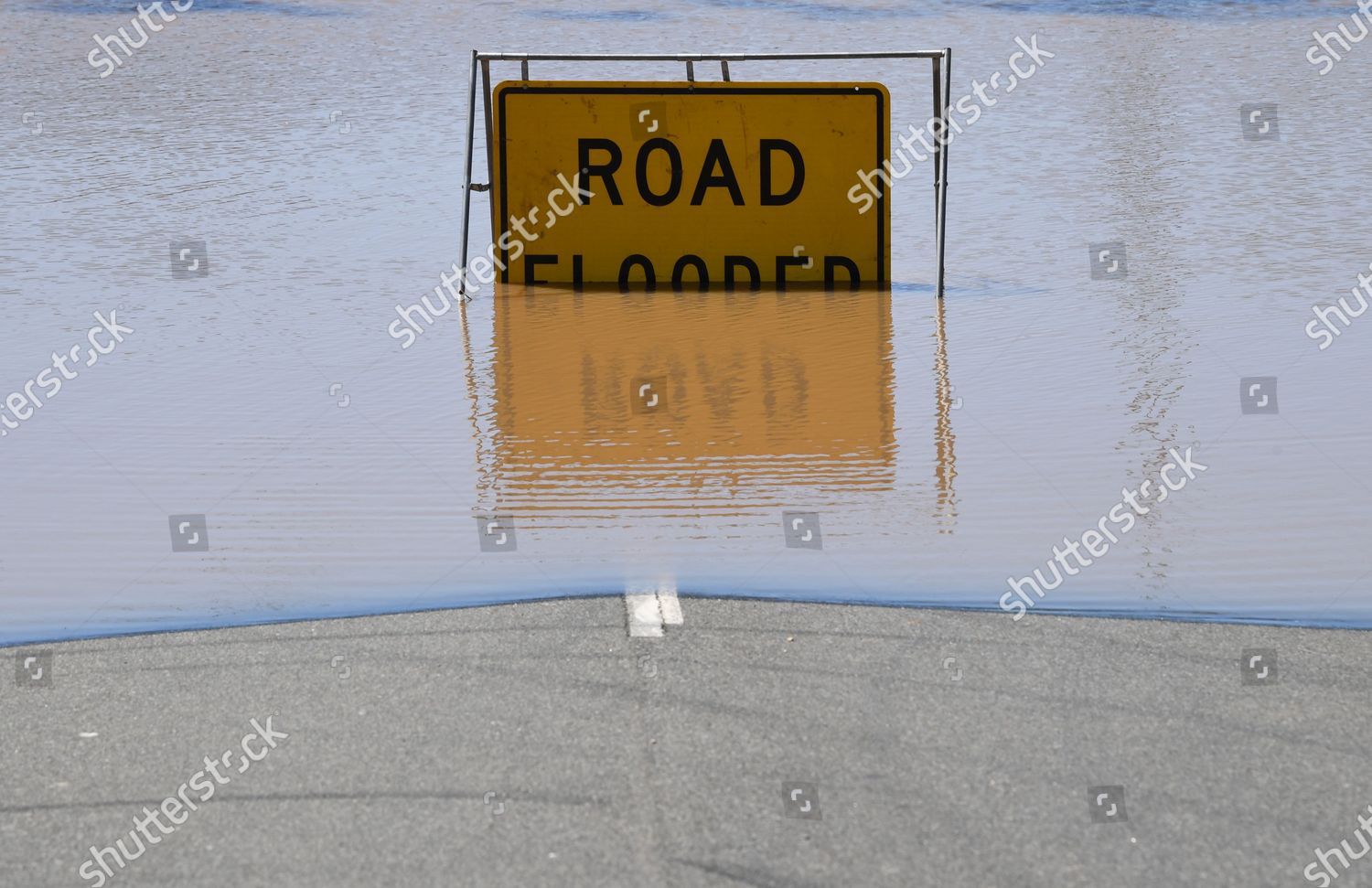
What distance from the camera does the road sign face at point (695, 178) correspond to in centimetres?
1058

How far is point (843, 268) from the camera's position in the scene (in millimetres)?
10781

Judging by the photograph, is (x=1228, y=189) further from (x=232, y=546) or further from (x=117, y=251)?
(x=232, y=546)

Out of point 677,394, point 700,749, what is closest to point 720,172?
point 677,394

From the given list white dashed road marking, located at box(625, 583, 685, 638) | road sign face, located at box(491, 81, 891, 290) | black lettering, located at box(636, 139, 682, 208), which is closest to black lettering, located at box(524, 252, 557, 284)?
road sign face, located at box(491, 81, 891, 290)

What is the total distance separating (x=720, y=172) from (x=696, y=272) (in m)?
0.58

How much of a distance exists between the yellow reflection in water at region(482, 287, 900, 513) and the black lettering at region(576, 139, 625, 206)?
1.92 ft

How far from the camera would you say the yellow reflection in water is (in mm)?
7176

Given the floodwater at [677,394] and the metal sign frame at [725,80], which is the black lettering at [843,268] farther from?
the metal sign frame at [725,80]

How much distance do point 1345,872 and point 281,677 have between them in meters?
2.78

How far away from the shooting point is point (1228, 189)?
13.2m

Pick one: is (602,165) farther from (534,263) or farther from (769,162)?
(769,162)

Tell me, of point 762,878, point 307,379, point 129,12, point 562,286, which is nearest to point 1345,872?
point 762,878

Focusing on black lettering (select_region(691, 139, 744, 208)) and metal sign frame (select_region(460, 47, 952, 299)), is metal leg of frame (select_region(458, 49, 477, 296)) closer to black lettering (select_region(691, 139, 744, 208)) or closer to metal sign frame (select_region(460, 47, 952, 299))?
metal sign frame (select_region(460, 47, 952, 299))

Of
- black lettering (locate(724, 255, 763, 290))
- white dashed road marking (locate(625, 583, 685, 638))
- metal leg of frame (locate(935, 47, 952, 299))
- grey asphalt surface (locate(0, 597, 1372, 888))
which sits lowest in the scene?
grey asphalt surface (locate(0, 597, 1372, 888))
